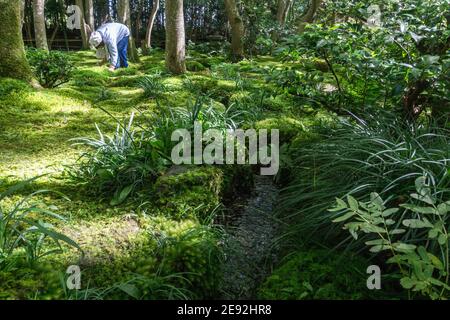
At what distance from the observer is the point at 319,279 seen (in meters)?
1.70

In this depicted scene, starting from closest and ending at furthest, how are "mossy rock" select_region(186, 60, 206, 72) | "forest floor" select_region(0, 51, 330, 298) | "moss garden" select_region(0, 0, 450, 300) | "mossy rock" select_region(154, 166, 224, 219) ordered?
"moss garden" select_region(0, 0, 450, 300) → "forest floor" select_region(0, 51, 330, 298) → "mossy rock" select_region(154, 166, 224, 219) → "mossy rock" select_region(186, 60, 206, 72)

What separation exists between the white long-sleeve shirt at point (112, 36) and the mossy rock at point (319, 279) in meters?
7.68

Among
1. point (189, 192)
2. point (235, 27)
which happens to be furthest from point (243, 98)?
point (235, 27)

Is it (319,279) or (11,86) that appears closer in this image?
(319,279)

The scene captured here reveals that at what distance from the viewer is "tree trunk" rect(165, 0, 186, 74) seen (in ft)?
19.5

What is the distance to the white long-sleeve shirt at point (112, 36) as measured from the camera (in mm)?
8188

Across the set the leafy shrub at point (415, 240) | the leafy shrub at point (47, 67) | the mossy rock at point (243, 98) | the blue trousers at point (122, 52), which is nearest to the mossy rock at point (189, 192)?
the leafy shrub at point (415, 240)

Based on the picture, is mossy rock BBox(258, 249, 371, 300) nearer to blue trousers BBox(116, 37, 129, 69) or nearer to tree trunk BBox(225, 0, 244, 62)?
blue trousers BBox(116, 37, 129, 69)

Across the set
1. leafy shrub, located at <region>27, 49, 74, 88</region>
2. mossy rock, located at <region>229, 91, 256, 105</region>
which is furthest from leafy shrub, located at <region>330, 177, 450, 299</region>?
leafy shrub, located at <region>27, 49, 74, 88</region>

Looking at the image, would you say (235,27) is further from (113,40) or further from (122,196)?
(122,196)

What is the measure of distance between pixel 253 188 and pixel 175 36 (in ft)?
13.3

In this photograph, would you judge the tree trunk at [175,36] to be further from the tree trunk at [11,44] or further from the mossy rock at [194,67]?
the tree trunk at [11,44]

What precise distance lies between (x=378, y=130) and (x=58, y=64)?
4.75m

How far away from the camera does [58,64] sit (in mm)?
5535
